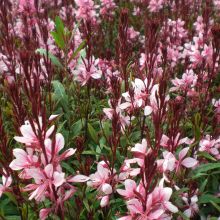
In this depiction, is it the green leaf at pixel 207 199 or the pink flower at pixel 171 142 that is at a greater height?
the pink flower at pixel 171 142

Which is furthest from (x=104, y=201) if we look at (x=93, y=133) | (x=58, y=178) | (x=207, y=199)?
(x=93, y=133)

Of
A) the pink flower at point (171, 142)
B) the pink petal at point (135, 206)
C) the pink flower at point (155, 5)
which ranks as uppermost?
the pink flower at point (155, 5)

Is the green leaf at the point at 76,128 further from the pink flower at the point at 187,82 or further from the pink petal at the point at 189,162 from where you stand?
the pink petal at the point at 189,162

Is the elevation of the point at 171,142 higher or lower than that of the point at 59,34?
lower

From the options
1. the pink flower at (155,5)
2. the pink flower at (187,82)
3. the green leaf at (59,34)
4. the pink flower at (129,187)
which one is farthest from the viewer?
the pink flower at (155,5)

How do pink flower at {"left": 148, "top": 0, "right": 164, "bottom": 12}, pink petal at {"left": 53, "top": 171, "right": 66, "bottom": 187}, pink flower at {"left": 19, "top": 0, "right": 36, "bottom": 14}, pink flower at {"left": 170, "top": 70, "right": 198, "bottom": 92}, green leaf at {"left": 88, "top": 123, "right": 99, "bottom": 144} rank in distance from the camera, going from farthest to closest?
pink flower at {"left": 148, "top": 0, "right": 164, "bottom": 12}, pink flower at {"left": 19, "top": 0, "right": 36, "bottom": 14}, pink flower at {"left": 170, "top": 70, "right": 198, "bottom": 92}, green leaf at {"left": 88, "top": 123, "right": 99, "bottom": 144}, pink petal at {"left": 53, "top": 171, "right": 66, "bottom": 187}

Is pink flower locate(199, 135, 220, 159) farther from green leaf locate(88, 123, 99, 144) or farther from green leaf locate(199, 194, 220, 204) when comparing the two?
green leaf locate(88, 123, 99, 144)

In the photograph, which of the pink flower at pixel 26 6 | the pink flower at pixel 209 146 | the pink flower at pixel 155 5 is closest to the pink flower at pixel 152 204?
the pink flower at pixel 209 146

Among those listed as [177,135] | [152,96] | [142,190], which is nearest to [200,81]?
[152,96]

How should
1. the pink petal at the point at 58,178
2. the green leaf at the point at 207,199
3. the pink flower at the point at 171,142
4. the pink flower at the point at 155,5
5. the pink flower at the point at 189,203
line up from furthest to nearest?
the pink flower at the point at 155,5 < the green leaf at the point at 207,199 < the pink flower at the point at 189,203 < the pink flower at the point at 171,142 < the pink petal at the point at 58,178

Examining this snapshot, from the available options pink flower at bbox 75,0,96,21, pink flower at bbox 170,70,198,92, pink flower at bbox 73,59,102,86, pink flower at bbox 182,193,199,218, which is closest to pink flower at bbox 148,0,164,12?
pink flower at bbox 75,0,96,21

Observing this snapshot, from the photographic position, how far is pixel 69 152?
1273 mm

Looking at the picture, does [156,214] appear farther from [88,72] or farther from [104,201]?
[88,72]

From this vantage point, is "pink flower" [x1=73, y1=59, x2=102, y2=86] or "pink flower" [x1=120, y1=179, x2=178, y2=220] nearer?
"pink flower" [x1=120, y1=179, x2=178, y2=220]
